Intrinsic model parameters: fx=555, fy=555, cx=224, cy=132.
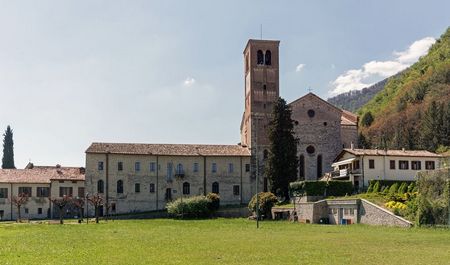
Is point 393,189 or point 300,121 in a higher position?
point 300,121

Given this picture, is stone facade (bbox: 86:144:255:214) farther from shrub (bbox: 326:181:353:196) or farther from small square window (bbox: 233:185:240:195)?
shrub (bbox: 326:181:353:196)

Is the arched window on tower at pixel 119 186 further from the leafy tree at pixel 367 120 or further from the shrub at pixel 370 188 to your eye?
the leafy tree at pixel 367 120

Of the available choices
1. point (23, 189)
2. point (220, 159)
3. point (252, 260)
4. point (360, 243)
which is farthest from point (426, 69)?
point (252, 260)

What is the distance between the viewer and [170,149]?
78.9 m

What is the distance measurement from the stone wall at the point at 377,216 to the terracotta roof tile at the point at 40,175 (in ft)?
145

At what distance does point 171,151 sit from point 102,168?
9821 millimetres

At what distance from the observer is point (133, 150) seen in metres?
77.3

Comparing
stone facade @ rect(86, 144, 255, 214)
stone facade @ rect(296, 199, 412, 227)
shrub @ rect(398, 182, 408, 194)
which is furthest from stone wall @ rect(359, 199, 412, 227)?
stone facade @ rect(86, 144, 255, 214)

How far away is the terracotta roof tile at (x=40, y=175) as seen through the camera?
78500 mm

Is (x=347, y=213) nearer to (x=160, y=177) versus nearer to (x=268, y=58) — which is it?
(x=160, y=177)

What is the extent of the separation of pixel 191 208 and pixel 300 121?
71.8 ft

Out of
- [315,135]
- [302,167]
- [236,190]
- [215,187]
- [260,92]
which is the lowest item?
[236,190]

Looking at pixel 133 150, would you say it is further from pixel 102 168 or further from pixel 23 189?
pixel 23 189

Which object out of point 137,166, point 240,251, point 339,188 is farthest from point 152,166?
point 240,251
